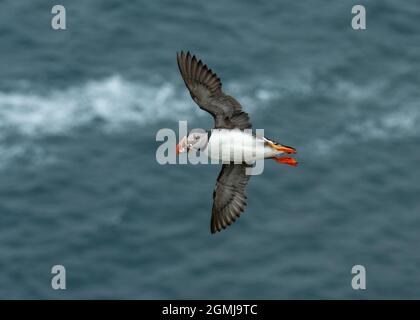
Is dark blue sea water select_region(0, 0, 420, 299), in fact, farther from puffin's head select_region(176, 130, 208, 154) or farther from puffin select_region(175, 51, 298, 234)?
puffin's head select_region(176, 130, 208, 154)

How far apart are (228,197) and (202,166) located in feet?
121

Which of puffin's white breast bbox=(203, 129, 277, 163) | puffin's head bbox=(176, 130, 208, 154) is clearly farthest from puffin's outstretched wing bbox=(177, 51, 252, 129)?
puffin's head bbox=(176, 130, 208, 154)

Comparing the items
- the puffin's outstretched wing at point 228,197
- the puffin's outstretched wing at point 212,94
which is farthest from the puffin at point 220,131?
the puffin's outstretched wing at point 228,197

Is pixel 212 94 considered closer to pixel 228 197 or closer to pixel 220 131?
pixel 220 131

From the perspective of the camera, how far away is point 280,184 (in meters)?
87.4

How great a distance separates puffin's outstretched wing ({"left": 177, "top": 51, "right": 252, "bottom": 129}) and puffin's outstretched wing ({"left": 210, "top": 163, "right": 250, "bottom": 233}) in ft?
7.44

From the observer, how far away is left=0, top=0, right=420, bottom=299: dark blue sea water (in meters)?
84.4

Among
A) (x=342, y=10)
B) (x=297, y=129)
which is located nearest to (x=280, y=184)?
(x=297, y=129)

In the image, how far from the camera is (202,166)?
87375 millimetres
